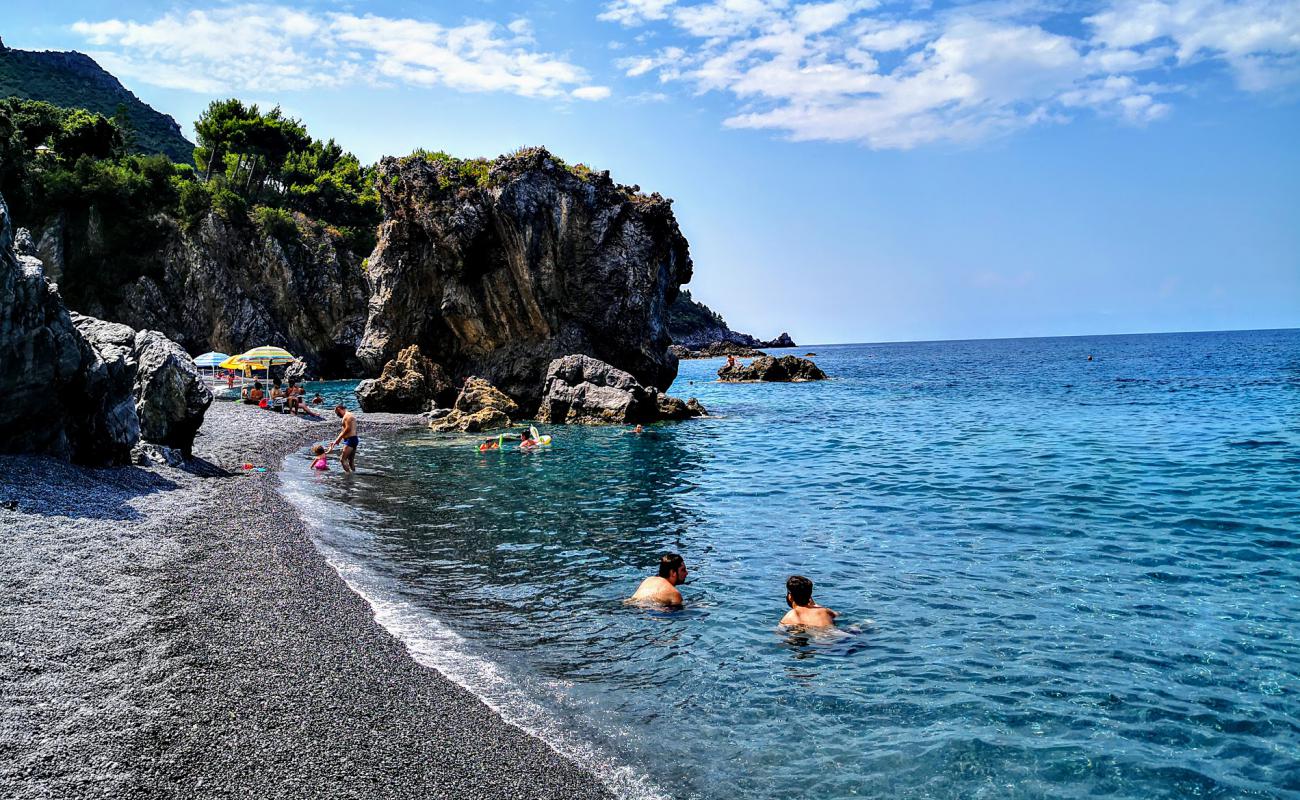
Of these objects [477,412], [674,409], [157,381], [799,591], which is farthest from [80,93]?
[799,591]

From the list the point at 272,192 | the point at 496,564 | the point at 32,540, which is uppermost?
the point at 272,192

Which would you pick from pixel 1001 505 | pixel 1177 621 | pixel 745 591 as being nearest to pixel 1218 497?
pixel 1001 505

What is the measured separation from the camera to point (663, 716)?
25.0 feet

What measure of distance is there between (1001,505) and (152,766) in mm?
16767

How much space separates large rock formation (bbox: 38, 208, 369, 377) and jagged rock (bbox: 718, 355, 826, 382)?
43631mm

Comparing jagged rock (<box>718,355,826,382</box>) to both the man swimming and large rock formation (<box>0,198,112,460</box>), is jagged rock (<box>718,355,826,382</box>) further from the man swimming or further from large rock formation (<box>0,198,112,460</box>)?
large rock formation (<box>0,198,112,460</box>)

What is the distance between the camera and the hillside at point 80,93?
114 meters

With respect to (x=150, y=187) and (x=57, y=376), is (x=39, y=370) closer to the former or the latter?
(x=57, y=376)

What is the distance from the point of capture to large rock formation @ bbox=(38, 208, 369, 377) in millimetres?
72188

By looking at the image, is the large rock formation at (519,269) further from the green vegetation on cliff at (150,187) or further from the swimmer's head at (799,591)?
the green vegetation on cliff at (150,187)

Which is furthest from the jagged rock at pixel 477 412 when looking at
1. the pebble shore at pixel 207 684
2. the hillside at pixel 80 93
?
the hillside at pixel 80 93

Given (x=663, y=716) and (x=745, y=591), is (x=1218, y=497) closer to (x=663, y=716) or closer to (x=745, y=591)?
(x=745, y=591)

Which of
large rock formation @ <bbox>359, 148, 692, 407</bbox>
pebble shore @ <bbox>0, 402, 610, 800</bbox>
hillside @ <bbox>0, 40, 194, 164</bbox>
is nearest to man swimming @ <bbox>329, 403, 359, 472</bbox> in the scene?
pebble shore @ <bbox>0, 402, 610, 800</bbox>

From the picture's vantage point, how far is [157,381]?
19641 millimetres
